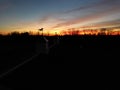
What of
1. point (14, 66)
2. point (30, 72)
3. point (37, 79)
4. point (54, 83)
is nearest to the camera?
point (54, 83)

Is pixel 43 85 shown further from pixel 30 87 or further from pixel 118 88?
pixel 118 88

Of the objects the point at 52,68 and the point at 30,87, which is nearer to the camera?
the point at 30,87

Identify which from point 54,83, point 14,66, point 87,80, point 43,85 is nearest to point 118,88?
point 87,80

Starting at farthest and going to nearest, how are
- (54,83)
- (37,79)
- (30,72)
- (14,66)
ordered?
(14,66) < (30,72) < (37,79) < (54,83)

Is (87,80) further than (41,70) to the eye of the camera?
No

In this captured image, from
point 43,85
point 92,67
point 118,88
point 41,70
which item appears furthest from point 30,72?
point 118,88

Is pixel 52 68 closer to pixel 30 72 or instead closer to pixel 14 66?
pixel 30 72

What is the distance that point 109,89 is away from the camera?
6809 millimetres

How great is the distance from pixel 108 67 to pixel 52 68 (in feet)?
12.1

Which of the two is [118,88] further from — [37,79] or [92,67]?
[37,79]

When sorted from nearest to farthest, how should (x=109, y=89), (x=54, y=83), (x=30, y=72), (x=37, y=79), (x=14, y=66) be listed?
(x=109, y=89) < (x=54, y=83) < (x=37, y=79) < (x=30, y=72) < (x=14, y=66)

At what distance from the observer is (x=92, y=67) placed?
10164 mm

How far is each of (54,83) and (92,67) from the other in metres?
3.66

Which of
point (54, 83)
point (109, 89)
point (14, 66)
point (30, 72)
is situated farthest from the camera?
point (14, 66)
